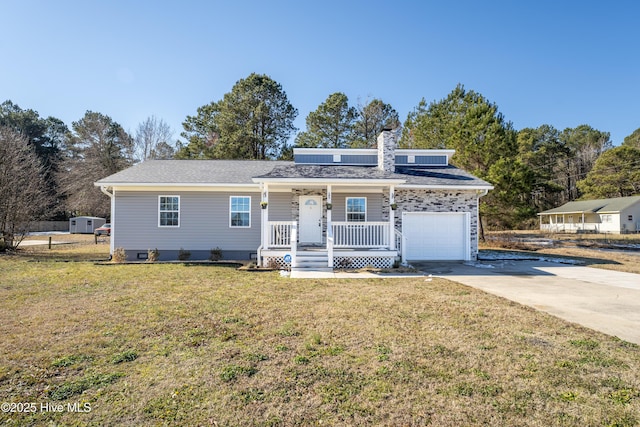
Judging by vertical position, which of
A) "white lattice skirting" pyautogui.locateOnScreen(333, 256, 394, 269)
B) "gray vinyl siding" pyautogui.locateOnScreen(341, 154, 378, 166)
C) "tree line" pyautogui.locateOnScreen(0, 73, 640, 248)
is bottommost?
"white lattice skirting" pyautogui.locateOnScreen(333, 256, 394, 269)

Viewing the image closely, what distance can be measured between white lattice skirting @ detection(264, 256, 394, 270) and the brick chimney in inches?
159

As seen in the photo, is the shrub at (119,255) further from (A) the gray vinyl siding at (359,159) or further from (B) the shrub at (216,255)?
(A) the gray vinyl siding at (359,159)

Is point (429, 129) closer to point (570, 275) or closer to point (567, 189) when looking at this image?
point (570, 275)

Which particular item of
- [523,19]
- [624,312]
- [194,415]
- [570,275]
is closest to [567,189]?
[523,19]

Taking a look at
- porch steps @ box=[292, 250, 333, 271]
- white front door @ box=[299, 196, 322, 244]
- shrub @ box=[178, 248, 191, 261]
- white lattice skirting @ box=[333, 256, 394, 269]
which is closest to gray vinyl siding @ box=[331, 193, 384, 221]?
white front door @ box=[299, 196, 322, 244]

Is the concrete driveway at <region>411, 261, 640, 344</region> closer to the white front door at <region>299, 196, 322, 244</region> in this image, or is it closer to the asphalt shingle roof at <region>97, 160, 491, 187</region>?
the asphalt shingle roof at <region>97, 160, 491, 187</region>

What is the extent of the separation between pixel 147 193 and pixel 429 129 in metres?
21.1

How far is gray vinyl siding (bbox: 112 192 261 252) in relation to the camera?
13.0m

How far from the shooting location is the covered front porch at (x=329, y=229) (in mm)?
11055

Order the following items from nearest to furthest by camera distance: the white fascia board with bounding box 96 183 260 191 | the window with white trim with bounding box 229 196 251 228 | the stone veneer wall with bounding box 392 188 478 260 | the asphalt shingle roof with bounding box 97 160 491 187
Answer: the asphalt shingle roof with bounding box 97 160 491 187, the white fascia board with bounding box 96 183 260 191, the window with white trim with bounding box 229 196 251 228, the stone veneer wall with bounding box 392 188 478 260

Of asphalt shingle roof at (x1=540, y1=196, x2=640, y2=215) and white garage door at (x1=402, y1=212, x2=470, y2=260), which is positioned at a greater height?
asphalt shingle roof at (x1=540, y1=196, x2=640, y2=215)

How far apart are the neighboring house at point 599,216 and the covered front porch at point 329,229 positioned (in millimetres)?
34435

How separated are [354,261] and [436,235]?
4.39m

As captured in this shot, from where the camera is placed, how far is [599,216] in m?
36.1
